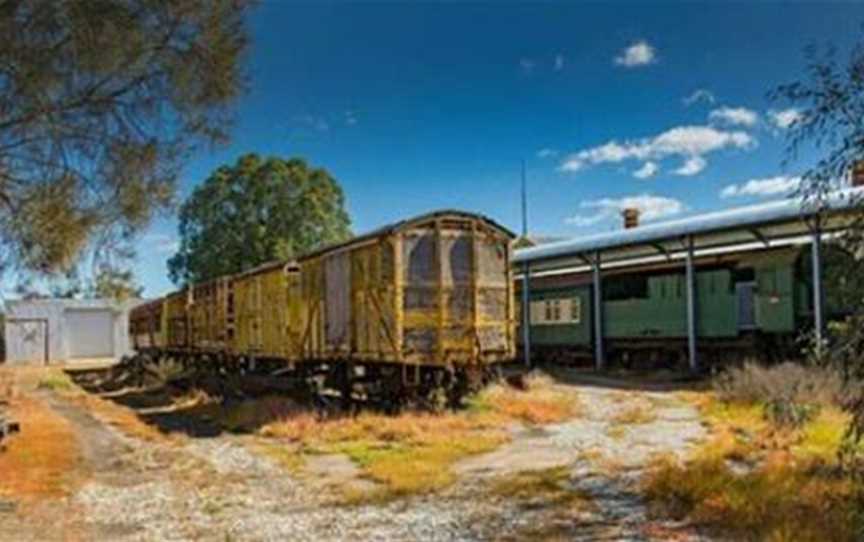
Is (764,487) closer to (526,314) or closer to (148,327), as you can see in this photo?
(526,314)

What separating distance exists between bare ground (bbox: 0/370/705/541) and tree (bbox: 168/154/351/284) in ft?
108

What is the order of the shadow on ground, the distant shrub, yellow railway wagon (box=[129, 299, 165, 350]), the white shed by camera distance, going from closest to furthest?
the distant shrub < the shadow on ground < yellow railway wagon (box=[129, 299, 165, 350]) < the white shed

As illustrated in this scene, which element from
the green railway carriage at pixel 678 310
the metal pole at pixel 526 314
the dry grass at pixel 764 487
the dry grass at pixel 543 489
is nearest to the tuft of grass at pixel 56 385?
the metal pole at pixel 526 314

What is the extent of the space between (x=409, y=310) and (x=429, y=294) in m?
0.49

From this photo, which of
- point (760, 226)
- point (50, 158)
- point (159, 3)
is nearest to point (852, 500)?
point (159, 3)

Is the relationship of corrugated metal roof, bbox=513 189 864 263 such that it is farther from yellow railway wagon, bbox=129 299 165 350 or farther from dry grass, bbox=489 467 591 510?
yellow railway wagon, bbox=129 299 165 350

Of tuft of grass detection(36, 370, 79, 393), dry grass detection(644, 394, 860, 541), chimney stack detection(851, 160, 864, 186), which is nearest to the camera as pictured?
chimney stack detection(851, 160, 864, 186)

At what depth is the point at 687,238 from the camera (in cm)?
2534

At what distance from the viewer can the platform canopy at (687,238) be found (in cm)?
2314

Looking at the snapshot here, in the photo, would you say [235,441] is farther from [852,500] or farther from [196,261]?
[196,261]

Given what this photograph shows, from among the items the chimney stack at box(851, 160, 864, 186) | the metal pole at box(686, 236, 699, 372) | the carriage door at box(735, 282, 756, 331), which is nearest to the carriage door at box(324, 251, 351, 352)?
the metal pole at box(686, 236, 699, 372)

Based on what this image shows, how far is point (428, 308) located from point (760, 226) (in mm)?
10307

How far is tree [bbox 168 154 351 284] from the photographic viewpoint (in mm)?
47781

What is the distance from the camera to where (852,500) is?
6441mm
